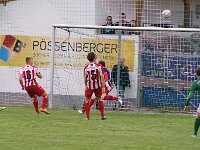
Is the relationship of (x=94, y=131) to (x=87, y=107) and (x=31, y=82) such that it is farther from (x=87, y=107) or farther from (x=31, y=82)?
(x=31, y=82)

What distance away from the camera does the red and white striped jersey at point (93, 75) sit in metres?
22.0

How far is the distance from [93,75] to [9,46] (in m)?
6.53

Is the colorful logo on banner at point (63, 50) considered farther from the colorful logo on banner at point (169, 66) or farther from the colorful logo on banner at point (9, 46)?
the colorful logo on banner at point (169, 66)

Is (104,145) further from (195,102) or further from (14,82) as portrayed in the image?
(14,82)

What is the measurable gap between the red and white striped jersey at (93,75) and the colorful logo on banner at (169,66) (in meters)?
3.95

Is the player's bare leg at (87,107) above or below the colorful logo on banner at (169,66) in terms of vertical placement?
below

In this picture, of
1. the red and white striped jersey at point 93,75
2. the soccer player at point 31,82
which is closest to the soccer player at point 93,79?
the red and white striped jersey at point 93,75

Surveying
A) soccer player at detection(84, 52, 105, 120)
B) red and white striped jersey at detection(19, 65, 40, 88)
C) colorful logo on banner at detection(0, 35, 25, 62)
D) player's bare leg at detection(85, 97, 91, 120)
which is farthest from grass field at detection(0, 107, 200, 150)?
colorful logo on banner at detection(0, 35, 25, 62)

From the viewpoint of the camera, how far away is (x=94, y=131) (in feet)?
61.1

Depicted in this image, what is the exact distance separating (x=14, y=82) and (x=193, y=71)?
660 cm

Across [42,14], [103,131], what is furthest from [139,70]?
[103,131]

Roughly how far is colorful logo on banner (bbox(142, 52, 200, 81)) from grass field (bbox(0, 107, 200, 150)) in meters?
1.63

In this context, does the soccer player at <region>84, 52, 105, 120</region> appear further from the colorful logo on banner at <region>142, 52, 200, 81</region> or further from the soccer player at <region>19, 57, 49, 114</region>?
the colorful logo on banner at <region>142, 52, 200, 81</region>

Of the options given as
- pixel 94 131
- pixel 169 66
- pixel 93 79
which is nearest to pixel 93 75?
pixel 93 79
